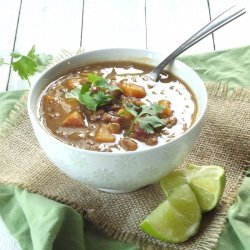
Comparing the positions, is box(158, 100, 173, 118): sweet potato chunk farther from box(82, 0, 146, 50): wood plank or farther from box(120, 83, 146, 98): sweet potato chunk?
box(82, 0, 146, 50): wood plank

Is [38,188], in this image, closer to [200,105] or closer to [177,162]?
[177,162]

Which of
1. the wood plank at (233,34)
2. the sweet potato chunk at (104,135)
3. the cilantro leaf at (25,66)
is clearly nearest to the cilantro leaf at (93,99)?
the sweet potato chunk at (104,135)

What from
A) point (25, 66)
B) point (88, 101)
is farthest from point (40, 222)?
point (25, 66)

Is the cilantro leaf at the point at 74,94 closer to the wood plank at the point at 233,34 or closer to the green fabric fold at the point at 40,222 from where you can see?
the green fabric fold at the point at 40,222

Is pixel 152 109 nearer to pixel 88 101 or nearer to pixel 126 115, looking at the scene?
pixel 126 115

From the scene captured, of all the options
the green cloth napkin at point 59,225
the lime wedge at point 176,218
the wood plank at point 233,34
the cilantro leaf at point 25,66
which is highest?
the cilantro leaf at point 25,66

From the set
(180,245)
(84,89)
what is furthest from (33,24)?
(180,245)

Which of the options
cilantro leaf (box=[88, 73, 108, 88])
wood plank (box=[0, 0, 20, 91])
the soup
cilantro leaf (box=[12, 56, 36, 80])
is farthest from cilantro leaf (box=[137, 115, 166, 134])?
wood plank (box=[0, 0, 20, 91])

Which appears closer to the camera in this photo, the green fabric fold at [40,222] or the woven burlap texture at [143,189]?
the green fabric fold at [40,222]
